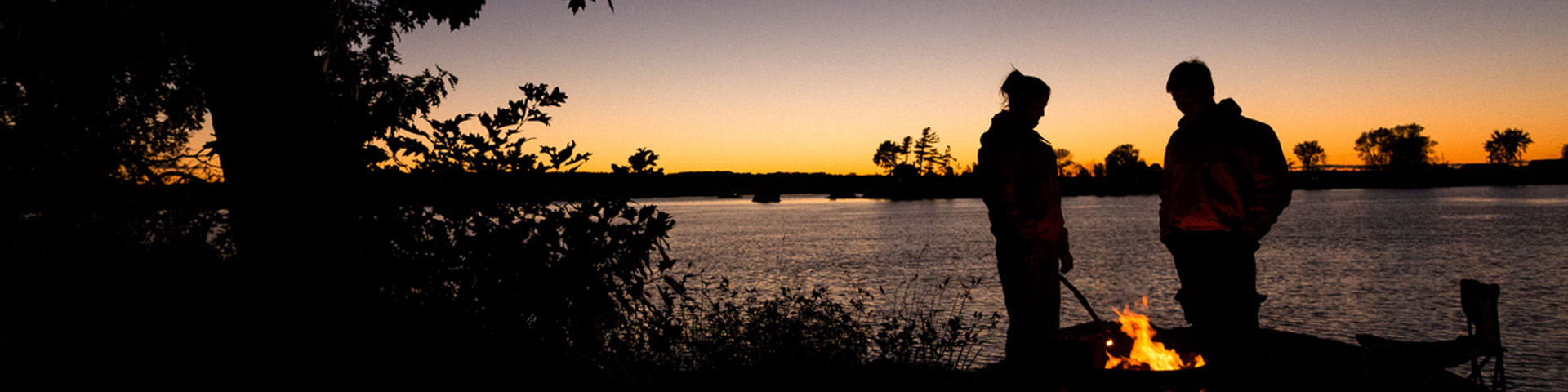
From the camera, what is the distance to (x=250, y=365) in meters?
3.37

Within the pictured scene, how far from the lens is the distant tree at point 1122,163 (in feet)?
504

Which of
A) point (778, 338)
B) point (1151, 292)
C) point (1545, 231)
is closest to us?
Answer: point (778, 338)

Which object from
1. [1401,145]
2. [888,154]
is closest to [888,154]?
[888,154]

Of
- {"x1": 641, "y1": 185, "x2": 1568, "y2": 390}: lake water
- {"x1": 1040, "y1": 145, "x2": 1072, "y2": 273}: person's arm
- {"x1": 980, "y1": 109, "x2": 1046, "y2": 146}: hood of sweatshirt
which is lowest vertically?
{"x1": 641, "y1": 185, "x2": 1568, "y2": 390}: lake water

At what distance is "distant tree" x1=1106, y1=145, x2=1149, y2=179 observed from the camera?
154 metres

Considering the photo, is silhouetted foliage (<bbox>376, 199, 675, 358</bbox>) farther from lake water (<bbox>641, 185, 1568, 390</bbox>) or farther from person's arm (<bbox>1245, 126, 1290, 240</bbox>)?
lake water (<bbox>641, 185, 1568, 390</bbox>)

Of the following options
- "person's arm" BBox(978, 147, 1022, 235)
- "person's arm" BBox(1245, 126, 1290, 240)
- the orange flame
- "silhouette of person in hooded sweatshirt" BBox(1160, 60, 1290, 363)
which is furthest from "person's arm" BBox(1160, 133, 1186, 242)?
"person's arm" BBox(978, 147, 1022, 235)

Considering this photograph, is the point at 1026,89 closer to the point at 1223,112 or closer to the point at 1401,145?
the point at 1223,112

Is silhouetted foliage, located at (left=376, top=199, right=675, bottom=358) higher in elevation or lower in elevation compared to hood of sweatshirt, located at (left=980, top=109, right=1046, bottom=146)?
lower

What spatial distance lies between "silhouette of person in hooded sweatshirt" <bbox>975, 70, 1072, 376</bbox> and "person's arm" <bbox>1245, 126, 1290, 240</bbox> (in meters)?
1.07

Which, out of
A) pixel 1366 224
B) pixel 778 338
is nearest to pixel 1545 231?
pixel 1366 224

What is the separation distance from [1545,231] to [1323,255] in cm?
2103

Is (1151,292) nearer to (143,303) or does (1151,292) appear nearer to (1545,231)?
(143,303)

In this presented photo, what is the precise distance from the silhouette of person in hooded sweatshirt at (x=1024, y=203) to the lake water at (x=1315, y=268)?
125 inches
